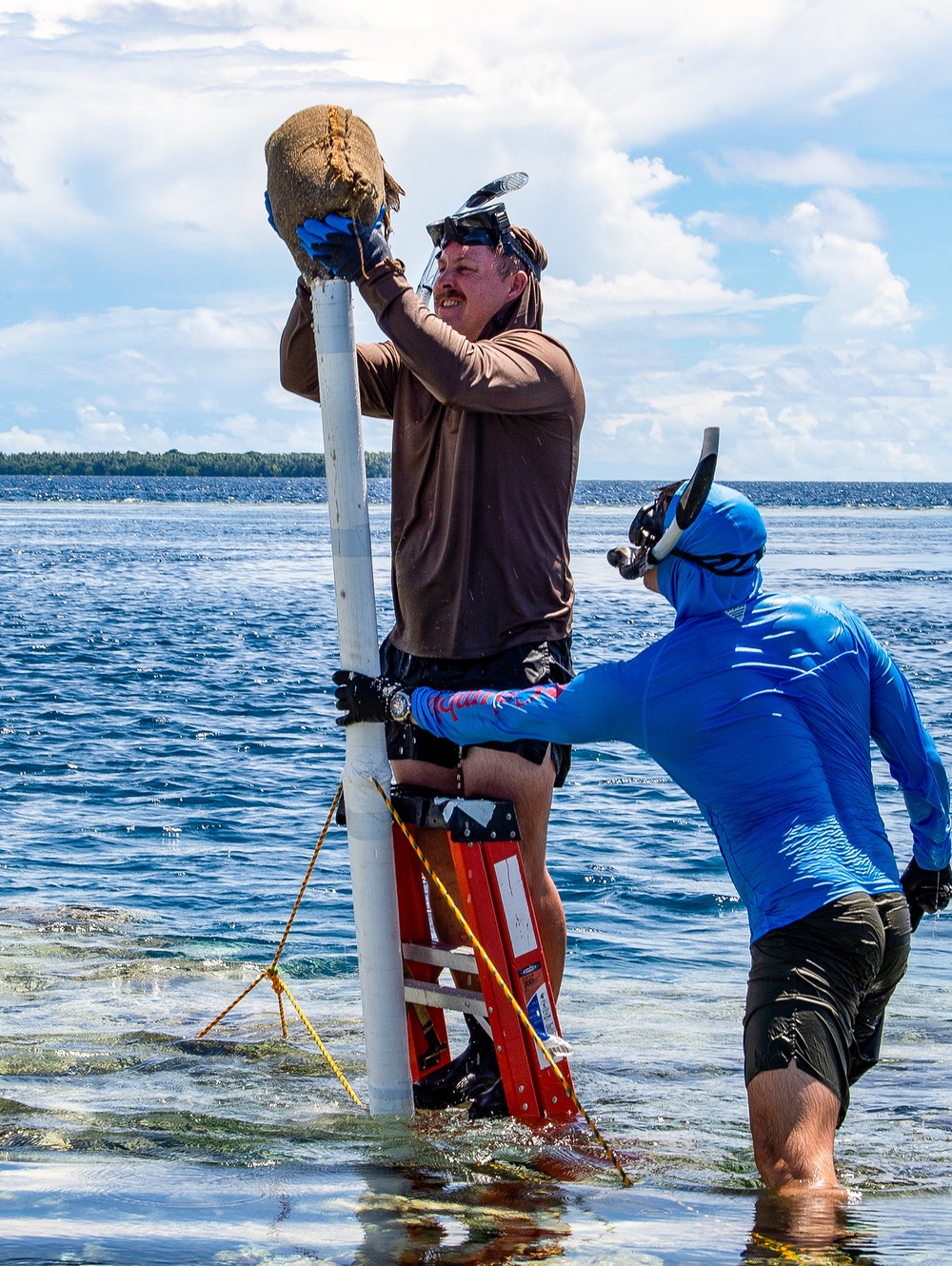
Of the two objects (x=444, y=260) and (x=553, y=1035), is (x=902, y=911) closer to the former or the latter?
(x=553, y=1035)

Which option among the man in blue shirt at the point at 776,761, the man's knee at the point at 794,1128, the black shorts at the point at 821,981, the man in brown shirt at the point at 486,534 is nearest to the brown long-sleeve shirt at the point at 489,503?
the man in brown shirt at the point at 486,534

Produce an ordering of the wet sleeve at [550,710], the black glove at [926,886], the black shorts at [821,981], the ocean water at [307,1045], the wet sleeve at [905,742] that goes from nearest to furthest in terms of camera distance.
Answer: the ocean water at [307,1045], the black shorts at [821,981], the wet sleeve at [550,710], the wet sleeve at [905,742], the black glove at [926,886]

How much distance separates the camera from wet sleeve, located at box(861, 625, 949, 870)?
3.93 m

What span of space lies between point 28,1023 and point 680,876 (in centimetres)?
487

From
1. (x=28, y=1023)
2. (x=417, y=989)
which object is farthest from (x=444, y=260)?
(x=28, y=1023)

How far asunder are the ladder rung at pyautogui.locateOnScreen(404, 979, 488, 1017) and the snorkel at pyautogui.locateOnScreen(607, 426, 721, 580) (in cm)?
142

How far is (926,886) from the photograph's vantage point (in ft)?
14.0

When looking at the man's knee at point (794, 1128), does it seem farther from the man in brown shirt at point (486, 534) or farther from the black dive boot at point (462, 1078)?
the black dive boot at point (462, 1078)

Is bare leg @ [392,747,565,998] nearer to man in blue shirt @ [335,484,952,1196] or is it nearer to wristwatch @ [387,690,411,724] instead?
wristwatch @ [387,690,411,724]

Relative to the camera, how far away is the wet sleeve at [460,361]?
13.3 ft

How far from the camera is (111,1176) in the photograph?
3.81m

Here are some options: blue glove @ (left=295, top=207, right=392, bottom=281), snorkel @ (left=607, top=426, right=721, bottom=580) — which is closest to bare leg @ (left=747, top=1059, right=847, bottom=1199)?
snorkel @ (left=607, top=426, right=721, bottom=580)

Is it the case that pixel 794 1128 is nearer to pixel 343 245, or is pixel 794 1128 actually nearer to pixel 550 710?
pixel 550 710

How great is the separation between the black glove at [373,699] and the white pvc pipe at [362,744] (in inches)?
3.1
